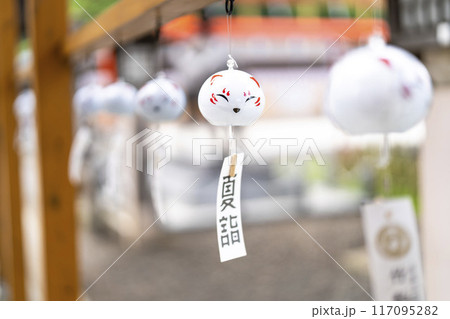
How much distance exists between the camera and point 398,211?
0.86 m

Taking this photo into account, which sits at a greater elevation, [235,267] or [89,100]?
[89,100]

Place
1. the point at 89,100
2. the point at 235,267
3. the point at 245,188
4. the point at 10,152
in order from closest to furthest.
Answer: the point at 89,100, the point at 10,152, the point at 235,267, the point at 245,188

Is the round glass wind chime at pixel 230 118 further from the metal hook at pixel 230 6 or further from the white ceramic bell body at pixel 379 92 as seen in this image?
the white ceramic bell body at pixel 379 92

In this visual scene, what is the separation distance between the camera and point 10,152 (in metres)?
2.87

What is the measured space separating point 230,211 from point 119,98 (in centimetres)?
76

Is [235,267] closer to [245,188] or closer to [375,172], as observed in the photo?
[245,188]

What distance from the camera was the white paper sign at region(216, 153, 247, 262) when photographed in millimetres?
667

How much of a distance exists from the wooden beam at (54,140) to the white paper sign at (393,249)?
1100 mm

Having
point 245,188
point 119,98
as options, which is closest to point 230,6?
point 119,98

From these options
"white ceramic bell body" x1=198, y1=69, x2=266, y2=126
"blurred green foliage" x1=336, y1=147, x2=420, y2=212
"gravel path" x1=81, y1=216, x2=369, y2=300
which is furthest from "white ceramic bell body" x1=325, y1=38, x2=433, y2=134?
"blurred green foliage" x1=336, y1=147, x2=420, y2=212

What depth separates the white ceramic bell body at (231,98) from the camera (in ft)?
2.23

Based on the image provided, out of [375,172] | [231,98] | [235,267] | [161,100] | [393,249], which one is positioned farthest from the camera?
[375,172]

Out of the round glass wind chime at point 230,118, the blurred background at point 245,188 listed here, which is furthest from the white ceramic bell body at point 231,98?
the blurred background at point 245,188

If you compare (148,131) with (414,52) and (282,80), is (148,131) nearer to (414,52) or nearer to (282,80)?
(414,52)
